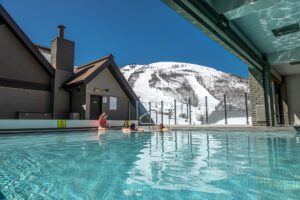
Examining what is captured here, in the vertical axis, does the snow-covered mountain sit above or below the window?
above

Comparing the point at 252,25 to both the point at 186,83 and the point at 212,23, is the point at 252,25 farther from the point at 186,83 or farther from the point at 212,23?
the point at 186,83

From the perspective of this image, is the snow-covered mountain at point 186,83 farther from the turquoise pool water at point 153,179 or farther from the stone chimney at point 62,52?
the turquoise pool water at point 153,179

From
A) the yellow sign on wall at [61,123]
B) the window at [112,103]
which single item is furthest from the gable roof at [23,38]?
the window at [112,103]

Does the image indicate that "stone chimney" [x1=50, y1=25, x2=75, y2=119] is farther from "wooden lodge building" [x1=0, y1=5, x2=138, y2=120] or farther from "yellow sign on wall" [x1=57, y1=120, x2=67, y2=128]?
"yellow sign on wall" [x1=57, y1=120, x2=67, y2=128]

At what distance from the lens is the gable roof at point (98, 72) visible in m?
15.9

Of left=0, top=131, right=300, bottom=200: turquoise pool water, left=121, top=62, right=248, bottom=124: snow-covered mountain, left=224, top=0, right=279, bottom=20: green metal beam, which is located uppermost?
left=121, top=62, right=248, bottom=124: snow-covered mountain

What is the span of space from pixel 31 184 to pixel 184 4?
15.7 ft

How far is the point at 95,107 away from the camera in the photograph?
16969 mm

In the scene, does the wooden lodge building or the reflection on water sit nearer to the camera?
the reflection on water

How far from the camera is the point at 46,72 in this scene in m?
15.9

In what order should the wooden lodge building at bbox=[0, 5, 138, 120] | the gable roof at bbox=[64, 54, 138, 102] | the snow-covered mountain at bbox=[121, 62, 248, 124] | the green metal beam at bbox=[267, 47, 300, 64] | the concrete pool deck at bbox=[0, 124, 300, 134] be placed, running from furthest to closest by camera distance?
the snow-covered mountain at bbox=[121, 62, 248, 124] → the gable roof at bbox=[64, 54, 138, 102] → the wooden lodge building at bbox=[0, 5, 138, 120] → the green metal beam at bbox=[267, 47, 300, 64] → the concrete pool deck at bbox=[0, 124, 300, 134]

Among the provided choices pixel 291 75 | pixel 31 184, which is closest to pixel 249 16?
pixel 31 184

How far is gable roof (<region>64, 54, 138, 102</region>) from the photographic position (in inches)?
627

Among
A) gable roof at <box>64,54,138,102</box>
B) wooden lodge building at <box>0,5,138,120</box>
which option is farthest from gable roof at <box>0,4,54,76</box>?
gable roof at <box>64,54,138,102</box>
